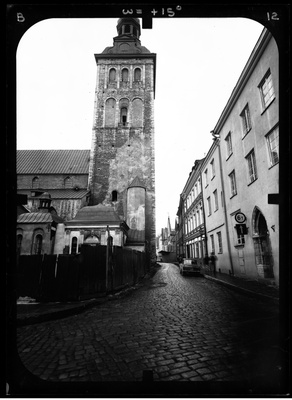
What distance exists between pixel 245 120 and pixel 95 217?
1526cm

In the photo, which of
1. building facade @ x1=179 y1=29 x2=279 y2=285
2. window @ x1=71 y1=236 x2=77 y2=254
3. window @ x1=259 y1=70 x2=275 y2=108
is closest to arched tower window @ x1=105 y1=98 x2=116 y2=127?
window @ x1=71 y1=236 x2=77 y2=254

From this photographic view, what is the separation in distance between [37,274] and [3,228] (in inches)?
276

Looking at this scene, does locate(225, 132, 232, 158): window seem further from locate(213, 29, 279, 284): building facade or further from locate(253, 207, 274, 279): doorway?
locate(253, 207, 274, 279): doorway

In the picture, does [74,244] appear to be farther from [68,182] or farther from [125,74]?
[125,74]

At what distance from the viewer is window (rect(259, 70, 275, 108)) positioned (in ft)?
31.5

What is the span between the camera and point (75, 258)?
8.18 metres

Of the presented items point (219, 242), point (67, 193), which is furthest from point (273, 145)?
point (67, 193)

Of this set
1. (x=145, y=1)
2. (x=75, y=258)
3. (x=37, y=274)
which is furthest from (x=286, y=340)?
(x=37, y=274)

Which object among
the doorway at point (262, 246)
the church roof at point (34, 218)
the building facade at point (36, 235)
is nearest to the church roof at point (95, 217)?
the building facade at point (36, 235)

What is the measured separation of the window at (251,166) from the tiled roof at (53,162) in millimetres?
26574

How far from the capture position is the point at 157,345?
372cm

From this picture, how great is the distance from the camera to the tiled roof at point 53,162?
3438cm

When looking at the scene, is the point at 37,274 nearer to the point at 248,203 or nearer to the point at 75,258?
the point at 75,258

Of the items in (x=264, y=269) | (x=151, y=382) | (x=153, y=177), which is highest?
(x=153, y=177)
